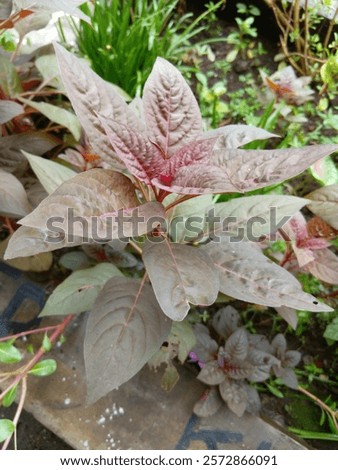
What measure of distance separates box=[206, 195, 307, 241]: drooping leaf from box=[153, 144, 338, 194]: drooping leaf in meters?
0.15

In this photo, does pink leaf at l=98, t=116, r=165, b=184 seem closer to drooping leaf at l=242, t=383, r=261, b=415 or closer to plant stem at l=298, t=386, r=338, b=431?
drooping leaf at l=242, t=383, r=261, b=415

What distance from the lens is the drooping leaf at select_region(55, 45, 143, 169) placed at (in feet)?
2.30

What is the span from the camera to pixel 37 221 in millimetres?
605

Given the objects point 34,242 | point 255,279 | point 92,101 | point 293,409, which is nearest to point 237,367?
point 293,409

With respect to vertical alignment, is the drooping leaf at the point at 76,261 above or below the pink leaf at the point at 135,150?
below

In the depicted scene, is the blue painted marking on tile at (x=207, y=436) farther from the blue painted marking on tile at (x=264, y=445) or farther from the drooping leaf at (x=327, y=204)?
the drooping leaf at (x=327, y=204)

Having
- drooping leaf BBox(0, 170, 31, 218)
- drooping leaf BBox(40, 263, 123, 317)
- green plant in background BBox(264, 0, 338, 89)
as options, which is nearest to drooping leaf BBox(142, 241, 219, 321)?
drooping leaf BBox(40, 263, 123, 317)

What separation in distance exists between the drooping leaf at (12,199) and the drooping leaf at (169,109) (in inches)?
15.6

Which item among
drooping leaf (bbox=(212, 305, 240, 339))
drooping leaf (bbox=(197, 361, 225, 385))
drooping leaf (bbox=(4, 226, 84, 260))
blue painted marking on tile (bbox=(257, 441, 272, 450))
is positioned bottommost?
blue painted marking on tile (bbox=(257, 441, 272, 450))

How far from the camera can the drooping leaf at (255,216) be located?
83cm

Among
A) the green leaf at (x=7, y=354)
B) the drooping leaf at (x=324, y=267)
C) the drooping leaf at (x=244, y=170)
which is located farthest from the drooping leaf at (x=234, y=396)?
the drooping leaf at (x=244, y=170)

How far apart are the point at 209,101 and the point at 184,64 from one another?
1.04 ft

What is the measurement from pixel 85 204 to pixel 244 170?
0.25m

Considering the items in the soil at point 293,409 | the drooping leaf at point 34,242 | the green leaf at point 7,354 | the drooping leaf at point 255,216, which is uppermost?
the drooping leaf at point 34,242
